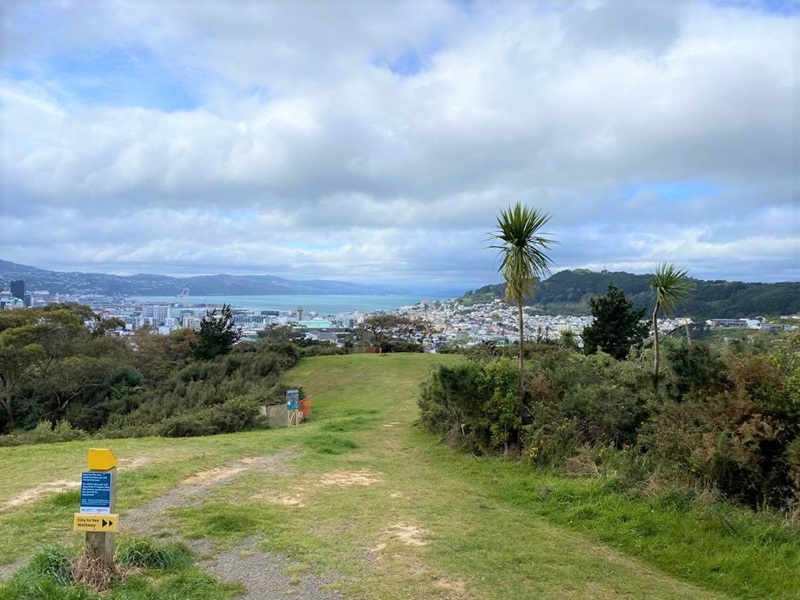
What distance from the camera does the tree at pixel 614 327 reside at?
2809 centimetres

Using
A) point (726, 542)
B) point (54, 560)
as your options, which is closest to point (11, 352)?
point (54, 560)

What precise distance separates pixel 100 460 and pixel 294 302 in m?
122

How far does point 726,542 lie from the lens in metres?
5.71

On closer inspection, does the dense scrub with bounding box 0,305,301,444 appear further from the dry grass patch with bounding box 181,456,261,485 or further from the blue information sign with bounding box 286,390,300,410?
the dry grass patch with bounding box 181,456,261,485

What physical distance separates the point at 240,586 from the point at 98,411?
23.9 metres

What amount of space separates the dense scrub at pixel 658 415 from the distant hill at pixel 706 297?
1527 millimetres

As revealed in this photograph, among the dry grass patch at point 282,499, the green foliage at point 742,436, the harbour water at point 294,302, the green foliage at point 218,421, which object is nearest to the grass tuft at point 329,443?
the dry grass patch at point 282,499

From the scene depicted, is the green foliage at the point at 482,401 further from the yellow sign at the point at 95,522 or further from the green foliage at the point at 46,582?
the green foliage at the point at 46,582

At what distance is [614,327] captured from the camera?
28.2 metres

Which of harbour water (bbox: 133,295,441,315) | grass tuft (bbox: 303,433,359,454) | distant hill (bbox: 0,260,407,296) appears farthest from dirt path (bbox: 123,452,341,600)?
distant hill (bbox: 0,260,407,296)

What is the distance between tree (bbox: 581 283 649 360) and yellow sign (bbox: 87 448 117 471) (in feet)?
86.4

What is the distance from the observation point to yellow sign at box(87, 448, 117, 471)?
4379 mm

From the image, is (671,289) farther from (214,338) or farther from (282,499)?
(214,338)

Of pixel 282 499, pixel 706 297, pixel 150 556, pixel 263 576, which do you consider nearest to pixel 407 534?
pixel 263 576
